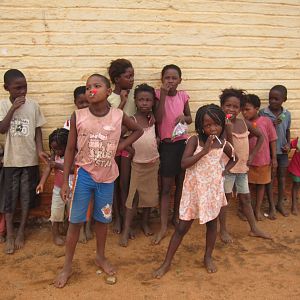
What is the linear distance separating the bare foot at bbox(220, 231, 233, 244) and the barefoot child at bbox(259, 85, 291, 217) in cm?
109

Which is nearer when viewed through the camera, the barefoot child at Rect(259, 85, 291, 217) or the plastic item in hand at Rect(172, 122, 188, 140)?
the plastic item in hand at Rect(172, 122, 188, 140)

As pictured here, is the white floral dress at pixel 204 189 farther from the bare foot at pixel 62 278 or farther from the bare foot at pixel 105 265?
the bare foot at pixel 62 278

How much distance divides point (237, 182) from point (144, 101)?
1372 mm

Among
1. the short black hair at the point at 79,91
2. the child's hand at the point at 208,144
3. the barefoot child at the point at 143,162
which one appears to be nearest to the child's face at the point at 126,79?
the barefoot child at the point at 143,162

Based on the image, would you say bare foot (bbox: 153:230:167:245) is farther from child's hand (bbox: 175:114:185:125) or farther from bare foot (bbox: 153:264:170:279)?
child's hand (bbox: 175:114:185:125)

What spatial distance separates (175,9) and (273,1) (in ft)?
4.18

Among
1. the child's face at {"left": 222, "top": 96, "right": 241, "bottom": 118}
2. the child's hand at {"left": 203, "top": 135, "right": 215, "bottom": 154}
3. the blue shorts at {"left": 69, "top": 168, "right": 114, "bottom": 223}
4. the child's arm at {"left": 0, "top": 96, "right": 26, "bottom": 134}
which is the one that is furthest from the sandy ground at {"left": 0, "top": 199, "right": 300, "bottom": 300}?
the child's face at {"left": 222, "top": 96, "right": 241, "bottom": 118}

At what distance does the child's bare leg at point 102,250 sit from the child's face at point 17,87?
152 cm

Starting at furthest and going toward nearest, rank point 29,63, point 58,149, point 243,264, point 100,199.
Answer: point 29,63
point 58,149
point 243,264
point 100,199

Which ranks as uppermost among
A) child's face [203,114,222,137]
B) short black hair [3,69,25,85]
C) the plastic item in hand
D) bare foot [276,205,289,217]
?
short black hair [3,69,25,85]

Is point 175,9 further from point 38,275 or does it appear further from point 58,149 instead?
point 38,275

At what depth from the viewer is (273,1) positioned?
4.61 m

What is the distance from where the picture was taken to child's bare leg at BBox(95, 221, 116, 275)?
3.28m

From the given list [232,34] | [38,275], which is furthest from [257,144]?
[38,275]
